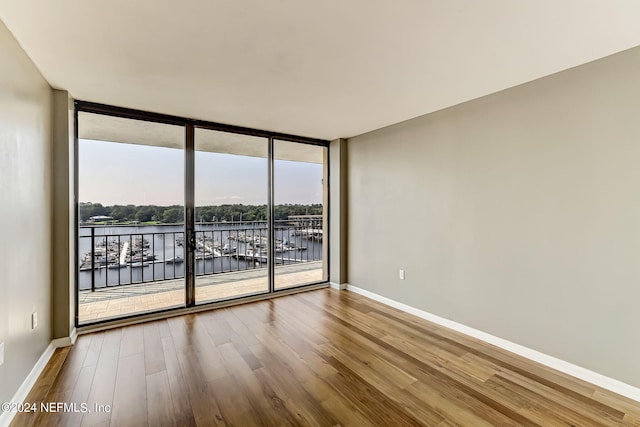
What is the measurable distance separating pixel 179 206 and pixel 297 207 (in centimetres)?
179

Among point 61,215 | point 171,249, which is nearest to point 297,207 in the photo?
point 171,249

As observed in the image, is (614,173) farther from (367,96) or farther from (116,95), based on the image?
(116,95)

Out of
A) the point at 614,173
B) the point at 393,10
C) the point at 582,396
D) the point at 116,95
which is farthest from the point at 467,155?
the point at 116,95

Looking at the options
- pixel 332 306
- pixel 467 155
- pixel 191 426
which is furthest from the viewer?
pixel 332 306

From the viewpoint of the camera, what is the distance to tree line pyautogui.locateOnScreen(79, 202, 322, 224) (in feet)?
10.5

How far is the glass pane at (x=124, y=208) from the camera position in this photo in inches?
124

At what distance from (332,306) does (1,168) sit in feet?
10.8

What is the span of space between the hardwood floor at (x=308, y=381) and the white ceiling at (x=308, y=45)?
2400 millimetres

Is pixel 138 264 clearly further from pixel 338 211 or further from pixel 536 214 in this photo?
pixel 536 214

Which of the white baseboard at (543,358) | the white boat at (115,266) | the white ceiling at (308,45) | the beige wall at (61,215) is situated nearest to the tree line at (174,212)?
the beige wall at (61,215)

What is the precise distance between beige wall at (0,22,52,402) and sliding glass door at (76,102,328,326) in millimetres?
621

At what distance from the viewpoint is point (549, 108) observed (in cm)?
239

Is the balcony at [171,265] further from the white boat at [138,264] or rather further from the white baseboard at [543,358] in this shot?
the white baseboard at [543,358]

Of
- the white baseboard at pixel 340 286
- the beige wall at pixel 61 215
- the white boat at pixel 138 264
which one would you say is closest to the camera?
the beige wall at pixel 61 215
